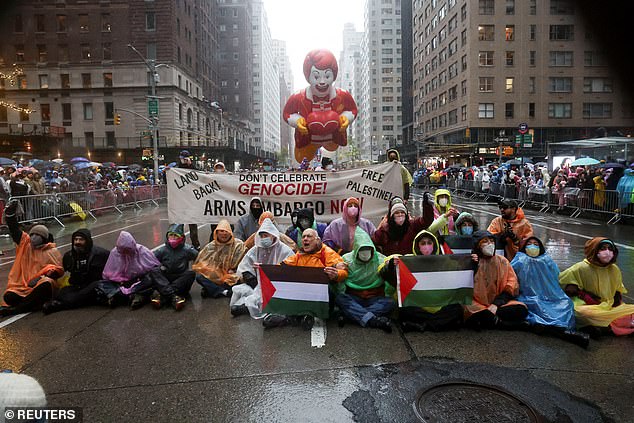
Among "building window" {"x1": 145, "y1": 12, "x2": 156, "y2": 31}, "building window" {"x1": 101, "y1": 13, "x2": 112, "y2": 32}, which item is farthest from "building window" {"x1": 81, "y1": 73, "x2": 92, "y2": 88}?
"building window" {"x1": 145, "y1": 12, "x2": 156, "y2": 31}

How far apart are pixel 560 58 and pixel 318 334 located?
55794 mm

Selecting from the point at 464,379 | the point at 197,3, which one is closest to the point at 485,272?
the point at 464,379

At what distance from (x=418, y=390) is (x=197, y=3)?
72.3 m

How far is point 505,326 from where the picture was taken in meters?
4.98

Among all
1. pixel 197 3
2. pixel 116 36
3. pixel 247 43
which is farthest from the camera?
pixel 247 43

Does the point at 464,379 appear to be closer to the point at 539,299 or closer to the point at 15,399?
the point at 539,299

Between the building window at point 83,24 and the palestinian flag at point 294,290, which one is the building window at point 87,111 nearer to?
the building window at point 83,24

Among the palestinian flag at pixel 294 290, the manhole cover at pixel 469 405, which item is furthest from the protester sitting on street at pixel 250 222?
the manhole cover at pixel 469 405

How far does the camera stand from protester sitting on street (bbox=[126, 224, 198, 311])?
602cm

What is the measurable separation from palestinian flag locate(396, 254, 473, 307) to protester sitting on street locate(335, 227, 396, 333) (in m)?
0.32

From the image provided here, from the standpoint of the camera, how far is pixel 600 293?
4.92 metres

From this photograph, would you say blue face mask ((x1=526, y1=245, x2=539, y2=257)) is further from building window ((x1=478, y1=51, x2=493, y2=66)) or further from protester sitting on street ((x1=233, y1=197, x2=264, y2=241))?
building window ((x1=478, y1=51, x2=493, y2=66))

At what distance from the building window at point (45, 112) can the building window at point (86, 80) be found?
5.01 meters

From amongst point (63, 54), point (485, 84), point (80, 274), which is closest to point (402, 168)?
point (80, 274)
